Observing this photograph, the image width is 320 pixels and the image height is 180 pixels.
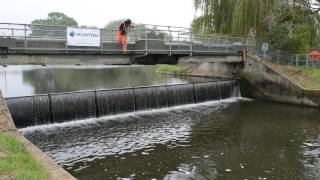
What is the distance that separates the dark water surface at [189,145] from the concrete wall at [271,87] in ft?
6.35

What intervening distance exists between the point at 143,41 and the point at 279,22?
15857 millimetres

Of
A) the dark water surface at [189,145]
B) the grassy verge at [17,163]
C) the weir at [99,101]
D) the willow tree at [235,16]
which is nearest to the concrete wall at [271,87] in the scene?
the dark water surface at [189,145]

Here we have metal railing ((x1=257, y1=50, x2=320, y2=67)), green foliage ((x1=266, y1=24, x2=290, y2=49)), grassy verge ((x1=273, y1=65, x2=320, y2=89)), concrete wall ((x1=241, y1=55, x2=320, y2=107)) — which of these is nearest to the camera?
concrete wall ((x1=241, y1=55, x2=320, y2=107))

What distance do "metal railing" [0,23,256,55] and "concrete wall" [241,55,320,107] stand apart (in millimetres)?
2047

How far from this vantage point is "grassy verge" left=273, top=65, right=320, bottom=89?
25464mm

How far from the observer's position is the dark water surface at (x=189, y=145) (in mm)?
12367

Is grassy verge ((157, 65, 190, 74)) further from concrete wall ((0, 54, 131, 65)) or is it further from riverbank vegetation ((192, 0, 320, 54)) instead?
concrete wall ((0, 54, 131, 65))

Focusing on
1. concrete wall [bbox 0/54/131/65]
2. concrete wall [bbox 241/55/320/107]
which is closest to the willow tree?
concrete wall [bbox 241/55/320/107]

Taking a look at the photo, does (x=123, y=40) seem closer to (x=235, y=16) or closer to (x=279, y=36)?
(x=235, y=16)

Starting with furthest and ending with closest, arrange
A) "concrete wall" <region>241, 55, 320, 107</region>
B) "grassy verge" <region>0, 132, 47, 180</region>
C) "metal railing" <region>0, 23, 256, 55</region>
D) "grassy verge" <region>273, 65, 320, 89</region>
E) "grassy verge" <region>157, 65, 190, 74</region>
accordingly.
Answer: "grassy verge" <region>157, 65, 190, 74</region> → "grassy verge" <region>273, 65, 320, 89</region> → "concrete wall" <region>241, 55, 320, 107</region> → "metal railing" <region>0, 23, 256, 55</region> → "grassy verge" <region>0, 132, 47, 180</region>

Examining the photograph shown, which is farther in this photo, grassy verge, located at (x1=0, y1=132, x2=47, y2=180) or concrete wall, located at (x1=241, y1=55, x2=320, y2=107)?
concrete wall, located at (x1=241, y1=55, x2=320, y2=107)

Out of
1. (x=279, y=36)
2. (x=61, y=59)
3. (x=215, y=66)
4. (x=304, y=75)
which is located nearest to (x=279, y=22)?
(x=279, y=36)

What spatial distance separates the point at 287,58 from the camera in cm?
2975

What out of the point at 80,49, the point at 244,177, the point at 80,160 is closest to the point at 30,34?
the point at 80,49
